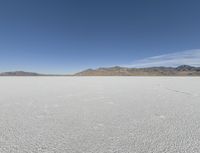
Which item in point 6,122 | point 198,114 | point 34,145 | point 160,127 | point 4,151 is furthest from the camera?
point 198,114

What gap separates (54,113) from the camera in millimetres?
3168

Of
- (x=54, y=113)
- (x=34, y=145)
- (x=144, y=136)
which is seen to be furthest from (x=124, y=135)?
(x=54, y=113)

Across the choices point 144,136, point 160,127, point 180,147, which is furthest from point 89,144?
point 160,127

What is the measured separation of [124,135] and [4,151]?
4.88ft

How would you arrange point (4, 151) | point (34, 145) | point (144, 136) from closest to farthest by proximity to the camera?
point (4, 151)
point (34, 145)
point (144, 136)

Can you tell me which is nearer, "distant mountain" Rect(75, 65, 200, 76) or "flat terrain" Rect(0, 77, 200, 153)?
"flat terrain" Rect(0, 77, 200, 153)

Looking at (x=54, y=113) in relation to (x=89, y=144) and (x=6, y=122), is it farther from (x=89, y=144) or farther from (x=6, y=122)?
(x=89, y=144)

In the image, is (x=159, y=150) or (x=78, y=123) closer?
(x=159, y=150)

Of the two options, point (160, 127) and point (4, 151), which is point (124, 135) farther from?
point (4, 151)

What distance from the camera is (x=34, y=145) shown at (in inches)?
71.0

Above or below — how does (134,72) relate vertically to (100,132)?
above

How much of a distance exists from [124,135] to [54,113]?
1701 mm

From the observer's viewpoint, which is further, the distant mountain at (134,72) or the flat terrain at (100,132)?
the distant mountain at (134,72)

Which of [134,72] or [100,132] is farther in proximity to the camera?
[134,72]
